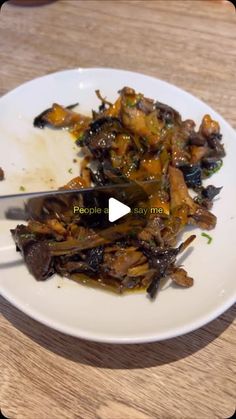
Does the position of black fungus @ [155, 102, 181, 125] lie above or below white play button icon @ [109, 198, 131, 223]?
above

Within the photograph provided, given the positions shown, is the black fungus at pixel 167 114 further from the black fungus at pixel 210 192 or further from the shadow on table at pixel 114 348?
the shadow on table at pixel 114 348

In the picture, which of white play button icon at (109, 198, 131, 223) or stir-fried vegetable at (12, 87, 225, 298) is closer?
stir-fried vegetable at (12, 87, 225, 298)

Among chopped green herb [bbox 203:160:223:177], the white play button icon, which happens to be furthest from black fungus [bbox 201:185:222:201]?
the white play button icon

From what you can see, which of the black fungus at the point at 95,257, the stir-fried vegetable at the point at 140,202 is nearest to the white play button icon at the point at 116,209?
the stir-fried vegetable at the point at 140,202

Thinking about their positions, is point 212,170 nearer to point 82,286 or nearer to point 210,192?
point 210,192

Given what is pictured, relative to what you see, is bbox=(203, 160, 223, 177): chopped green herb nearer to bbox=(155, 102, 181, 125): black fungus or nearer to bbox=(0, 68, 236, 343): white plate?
bbox=(0, 68, 236, 343): white plate

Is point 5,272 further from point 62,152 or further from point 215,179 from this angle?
point 215,179

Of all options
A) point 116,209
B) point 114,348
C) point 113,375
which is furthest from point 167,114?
point 113,375
